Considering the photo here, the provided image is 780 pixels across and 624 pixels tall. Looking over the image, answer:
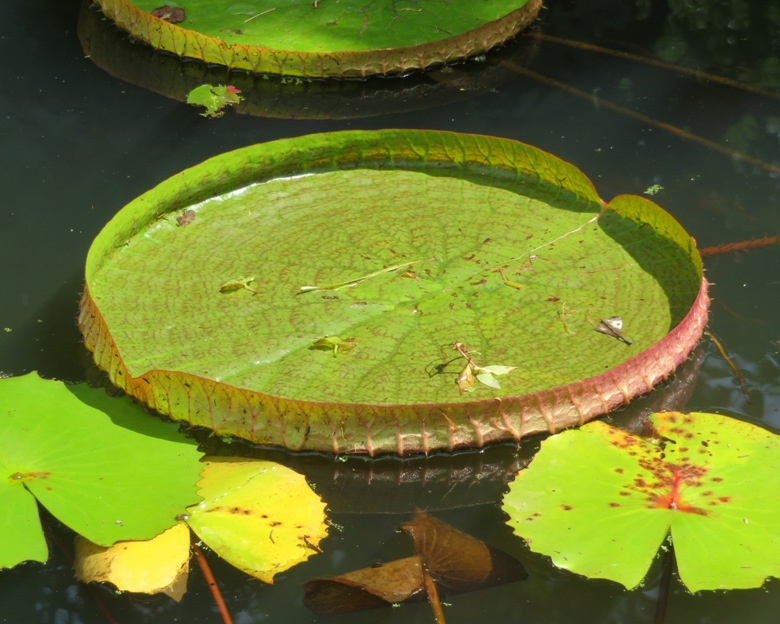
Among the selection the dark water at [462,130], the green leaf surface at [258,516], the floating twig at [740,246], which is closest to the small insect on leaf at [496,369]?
the dark water at [462,130]

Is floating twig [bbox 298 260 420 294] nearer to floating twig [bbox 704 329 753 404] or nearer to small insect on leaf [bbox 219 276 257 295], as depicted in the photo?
small insect on leaf [bbox 219 276 257 295]

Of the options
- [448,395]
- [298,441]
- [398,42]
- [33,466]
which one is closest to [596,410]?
[448,395]

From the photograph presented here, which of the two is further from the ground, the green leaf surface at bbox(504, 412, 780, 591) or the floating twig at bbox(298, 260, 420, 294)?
the floating twig at bbox(298, 260, 420, 294)

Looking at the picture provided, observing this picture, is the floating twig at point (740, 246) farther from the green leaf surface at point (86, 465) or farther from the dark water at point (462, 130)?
the green leaf surface at point (86, 465)

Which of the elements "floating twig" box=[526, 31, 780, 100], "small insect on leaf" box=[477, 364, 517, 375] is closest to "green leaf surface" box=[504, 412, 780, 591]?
"small insect on leaf" box=[477, 364, 517, 375]

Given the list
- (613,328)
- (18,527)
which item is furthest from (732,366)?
(18,527)

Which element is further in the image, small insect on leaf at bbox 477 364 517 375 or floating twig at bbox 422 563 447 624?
small insect on leaf at bbox 477 364 517 375

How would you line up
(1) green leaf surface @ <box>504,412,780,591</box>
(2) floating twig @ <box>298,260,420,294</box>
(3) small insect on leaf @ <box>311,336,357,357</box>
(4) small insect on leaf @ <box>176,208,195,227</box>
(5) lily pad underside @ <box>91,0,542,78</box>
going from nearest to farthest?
(1) green leaf surface @ <box>504,412,780,591</box> → (3) small insect on leaf @ <box>311,336,357,357</box> → (2) floating twig @ <box>298,260,420,294</box> → (4) small insect on leaf @ <box>176,208,195,227</box> → (5) lily pad underside @ <box>91,0,542,78</box>
